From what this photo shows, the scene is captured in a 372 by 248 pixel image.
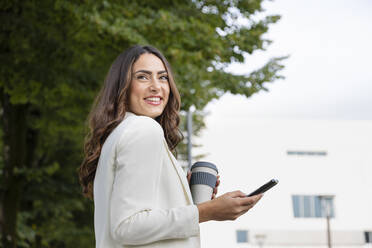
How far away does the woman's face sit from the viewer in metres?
2.40

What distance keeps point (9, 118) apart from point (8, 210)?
2014 mm

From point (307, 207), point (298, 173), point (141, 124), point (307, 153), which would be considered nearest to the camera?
point (141, 124)

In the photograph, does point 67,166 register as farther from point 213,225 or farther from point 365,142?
point 365,142

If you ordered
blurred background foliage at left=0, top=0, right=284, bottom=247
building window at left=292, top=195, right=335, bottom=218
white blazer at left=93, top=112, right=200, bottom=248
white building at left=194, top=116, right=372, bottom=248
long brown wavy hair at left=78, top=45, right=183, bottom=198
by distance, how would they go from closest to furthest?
white blazer at left=93, top=112, right=200, bottom=248, long brown wavy hair at left=78, top=45, right=183, bottom=198, blurred background foliage at left=0, top=0, right=284, bottom=247, white building at left=194, top=116, right=372, bottom=248, building window at left=292, top=195, right=335, bottom=218

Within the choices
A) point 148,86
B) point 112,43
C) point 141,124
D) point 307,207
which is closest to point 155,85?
point 148,86

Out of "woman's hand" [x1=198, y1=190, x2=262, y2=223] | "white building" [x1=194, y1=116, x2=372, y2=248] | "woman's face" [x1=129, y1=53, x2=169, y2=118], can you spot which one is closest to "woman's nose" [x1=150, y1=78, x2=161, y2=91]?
"woman's face" [x1=129, y1=53, x2=169, y2=118]

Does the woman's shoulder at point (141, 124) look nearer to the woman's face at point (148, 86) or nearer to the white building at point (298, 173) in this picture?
the woman's face at point (148, 86)

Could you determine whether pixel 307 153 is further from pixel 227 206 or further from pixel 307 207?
pixel 227 206

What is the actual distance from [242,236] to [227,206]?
43.9 metres

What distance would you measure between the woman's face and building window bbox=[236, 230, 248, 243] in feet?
142

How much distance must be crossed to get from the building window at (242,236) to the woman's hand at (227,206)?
143 ft

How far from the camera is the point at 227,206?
6.83 feet

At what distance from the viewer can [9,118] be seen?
1233cm

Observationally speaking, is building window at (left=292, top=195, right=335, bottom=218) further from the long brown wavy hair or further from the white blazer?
the white blazer
